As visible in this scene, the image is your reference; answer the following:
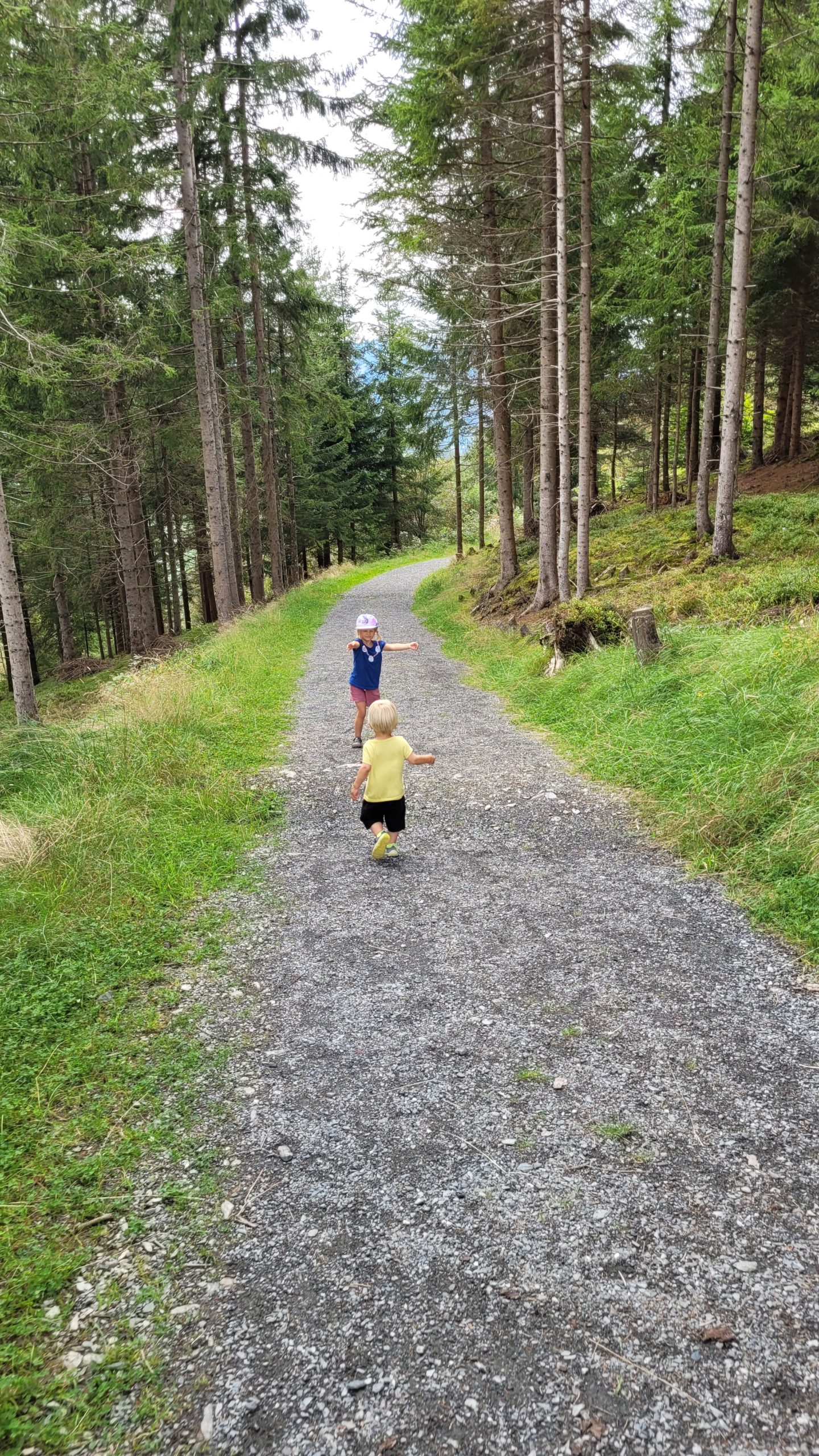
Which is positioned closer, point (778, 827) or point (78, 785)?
point (778, 827)

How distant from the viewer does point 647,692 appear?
337 inches

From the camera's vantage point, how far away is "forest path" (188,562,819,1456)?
2.08 meters

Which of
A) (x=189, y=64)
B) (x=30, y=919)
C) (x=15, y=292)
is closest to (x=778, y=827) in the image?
(x=30, y=919)

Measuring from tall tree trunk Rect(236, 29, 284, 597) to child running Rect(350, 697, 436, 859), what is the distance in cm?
1592

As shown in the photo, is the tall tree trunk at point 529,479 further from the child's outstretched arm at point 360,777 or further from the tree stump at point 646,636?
the child's outstretched arm at point 360,777

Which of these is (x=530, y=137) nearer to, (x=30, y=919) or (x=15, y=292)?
(x=15, y=292)

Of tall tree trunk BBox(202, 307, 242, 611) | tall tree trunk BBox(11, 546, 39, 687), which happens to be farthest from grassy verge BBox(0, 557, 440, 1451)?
tall tree trunk BBox(11, 546, 39, 687)

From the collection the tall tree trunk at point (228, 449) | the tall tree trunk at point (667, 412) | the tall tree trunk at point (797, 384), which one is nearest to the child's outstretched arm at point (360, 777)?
the tall tree trunk at point (228, 449)

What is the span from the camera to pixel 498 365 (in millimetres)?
16734

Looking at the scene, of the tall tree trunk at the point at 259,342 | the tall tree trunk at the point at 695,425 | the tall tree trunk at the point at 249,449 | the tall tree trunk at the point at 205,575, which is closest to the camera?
the tall tree trunk at the point at 259,342

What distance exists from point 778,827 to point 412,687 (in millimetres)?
7781

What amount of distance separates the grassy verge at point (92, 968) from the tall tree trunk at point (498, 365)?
10.3 meters

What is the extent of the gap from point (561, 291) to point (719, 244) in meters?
5.06

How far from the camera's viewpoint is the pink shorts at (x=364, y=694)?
27.7 feet
